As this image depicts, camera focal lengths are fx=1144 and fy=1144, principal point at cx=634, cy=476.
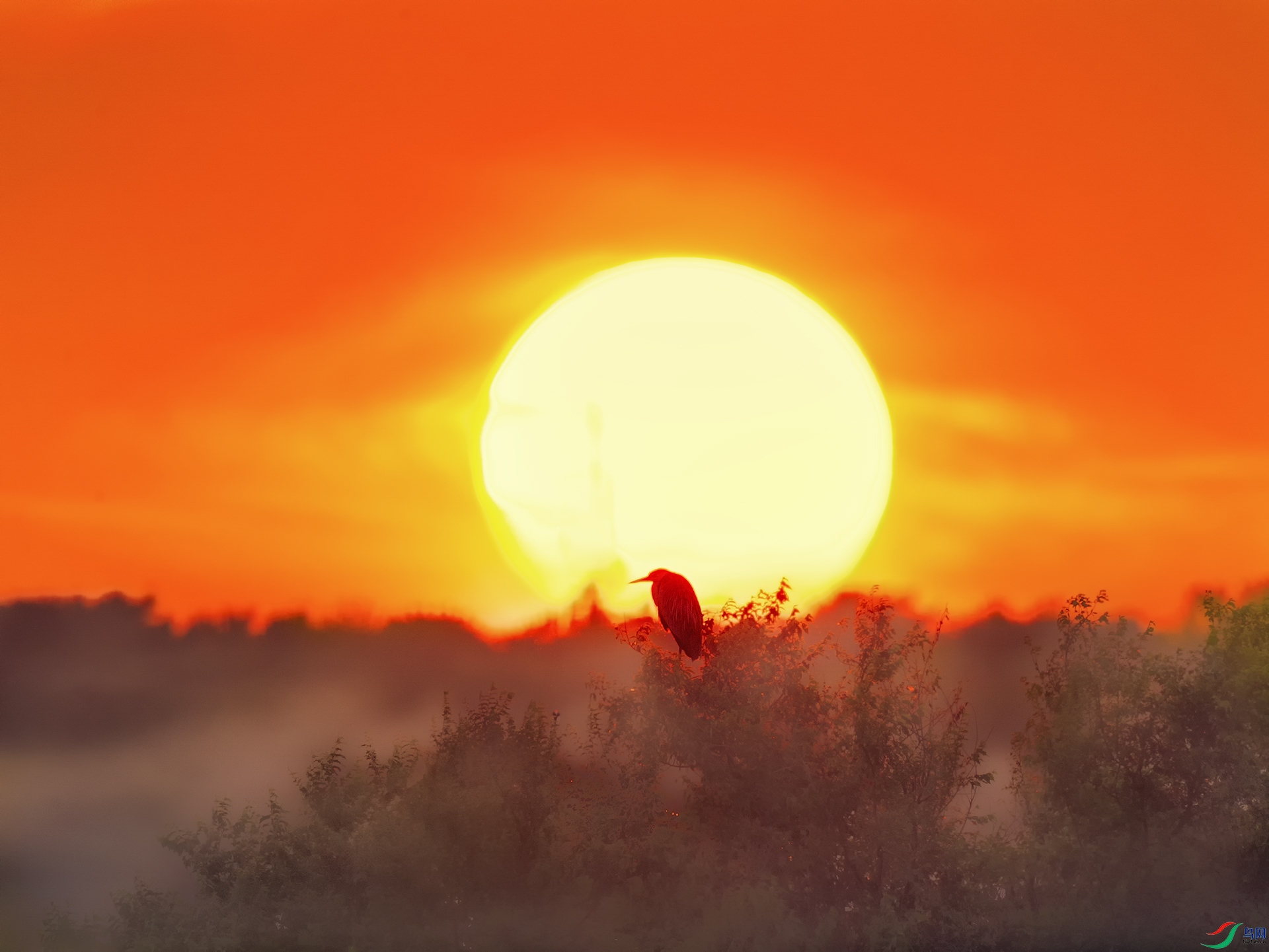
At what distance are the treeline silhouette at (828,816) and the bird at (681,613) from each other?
0.48 meters

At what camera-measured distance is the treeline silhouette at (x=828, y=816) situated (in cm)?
2189

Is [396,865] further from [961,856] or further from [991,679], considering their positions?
[991,679]

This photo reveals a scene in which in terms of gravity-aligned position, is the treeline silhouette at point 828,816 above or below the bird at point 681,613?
below

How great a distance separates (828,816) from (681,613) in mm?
4994

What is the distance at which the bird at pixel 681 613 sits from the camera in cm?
2219

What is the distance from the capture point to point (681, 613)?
22.3m

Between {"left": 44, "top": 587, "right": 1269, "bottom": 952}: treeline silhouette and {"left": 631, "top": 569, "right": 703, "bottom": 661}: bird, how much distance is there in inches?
19.0

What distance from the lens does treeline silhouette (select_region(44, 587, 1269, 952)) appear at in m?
21.9

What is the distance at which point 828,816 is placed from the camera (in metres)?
22.6

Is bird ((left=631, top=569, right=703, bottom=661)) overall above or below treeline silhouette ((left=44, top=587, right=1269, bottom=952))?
above

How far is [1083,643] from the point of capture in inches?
942

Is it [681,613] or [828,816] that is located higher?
[681,613]

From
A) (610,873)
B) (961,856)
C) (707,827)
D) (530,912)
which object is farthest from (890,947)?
(530,912)

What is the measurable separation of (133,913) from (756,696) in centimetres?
1433
